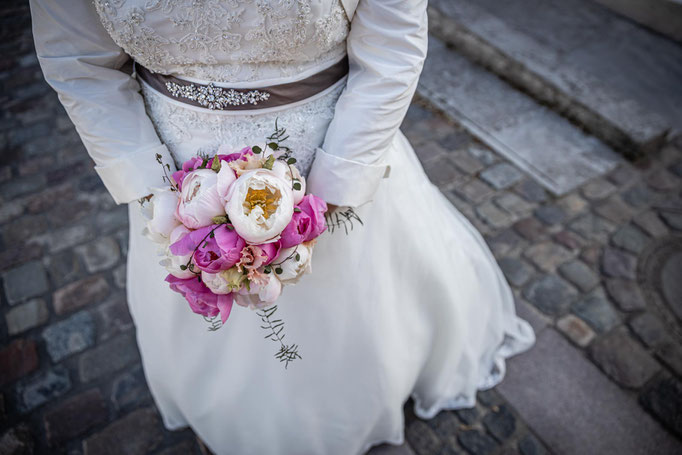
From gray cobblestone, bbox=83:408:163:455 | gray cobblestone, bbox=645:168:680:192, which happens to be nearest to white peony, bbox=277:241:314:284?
gray cobblestone, bbox=83:408:163:455

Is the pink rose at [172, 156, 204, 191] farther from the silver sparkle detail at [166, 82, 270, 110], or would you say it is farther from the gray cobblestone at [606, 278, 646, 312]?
the gray cobblestone at [606, 278, 646, 312]

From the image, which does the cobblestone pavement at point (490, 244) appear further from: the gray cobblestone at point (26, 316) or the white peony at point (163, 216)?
the white peony at point (163, 216)

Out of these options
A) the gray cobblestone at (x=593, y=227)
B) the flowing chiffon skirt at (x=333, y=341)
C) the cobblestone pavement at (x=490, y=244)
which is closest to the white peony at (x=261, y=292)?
the flowing chiffon skirt at (x=333, y=341)

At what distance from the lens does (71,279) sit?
9.09 ft

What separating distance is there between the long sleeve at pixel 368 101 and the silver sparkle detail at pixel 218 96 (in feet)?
0.88

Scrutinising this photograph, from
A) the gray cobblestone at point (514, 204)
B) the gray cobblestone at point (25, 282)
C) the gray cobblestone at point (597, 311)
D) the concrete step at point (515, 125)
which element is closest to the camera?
the gray cobblestone at point (597, 311)

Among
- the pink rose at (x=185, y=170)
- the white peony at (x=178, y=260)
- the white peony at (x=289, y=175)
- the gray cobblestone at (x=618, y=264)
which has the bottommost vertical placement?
the gray cobblestone at (x=618, y=264)

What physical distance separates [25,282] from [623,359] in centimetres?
363

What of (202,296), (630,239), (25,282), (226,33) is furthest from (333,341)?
(630,239)

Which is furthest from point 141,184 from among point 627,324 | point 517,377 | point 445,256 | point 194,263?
point 627,324

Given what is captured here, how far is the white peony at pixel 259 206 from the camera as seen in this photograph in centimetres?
103

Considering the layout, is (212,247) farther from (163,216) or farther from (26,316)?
(26,316)

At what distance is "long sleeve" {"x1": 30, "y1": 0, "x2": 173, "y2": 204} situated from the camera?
4.41 feet

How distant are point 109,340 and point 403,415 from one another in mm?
1731
